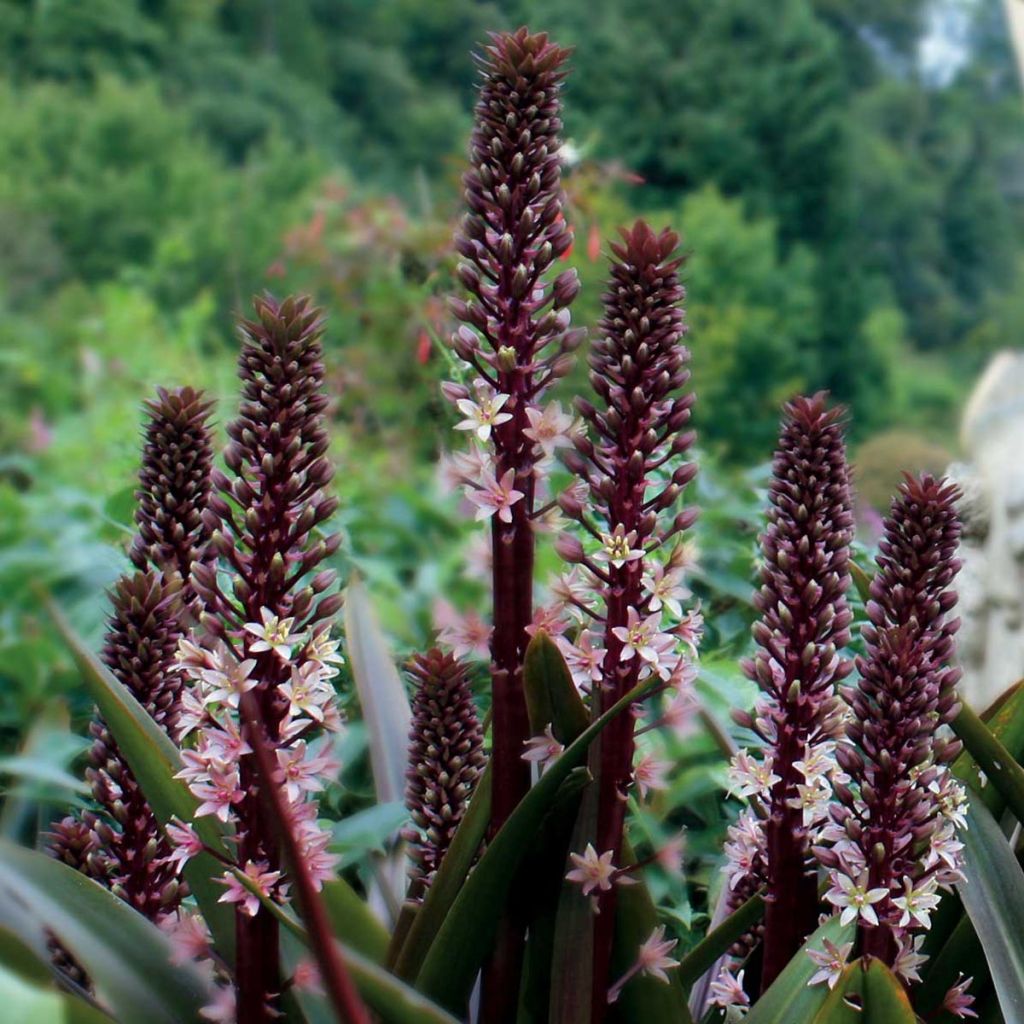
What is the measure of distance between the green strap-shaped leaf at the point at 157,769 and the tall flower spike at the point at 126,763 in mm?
71

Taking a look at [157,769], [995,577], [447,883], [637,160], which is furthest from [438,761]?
[637,160]

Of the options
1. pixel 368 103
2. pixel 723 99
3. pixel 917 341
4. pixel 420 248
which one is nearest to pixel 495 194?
pixel 420 248

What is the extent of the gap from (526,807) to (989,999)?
0.52 metres

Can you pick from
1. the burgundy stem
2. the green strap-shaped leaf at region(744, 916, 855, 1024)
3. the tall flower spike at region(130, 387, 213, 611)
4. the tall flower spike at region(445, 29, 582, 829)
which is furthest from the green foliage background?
the burgundy stem

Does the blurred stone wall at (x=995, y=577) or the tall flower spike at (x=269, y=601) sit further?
the blurred stone wall at (x=995, y=577)

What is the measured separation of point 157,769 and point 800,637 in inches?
20.6

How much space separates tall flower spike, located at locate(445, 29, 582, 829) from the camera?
100cm

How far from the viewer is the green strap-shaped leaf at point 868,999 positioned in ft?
3.14

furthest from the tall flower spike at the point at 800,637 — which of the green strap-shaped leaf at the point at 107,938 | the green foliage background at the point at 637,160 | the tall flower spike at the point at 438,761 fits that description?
the green foliage background at the point at 637,160

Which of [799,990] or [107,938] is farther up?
[107,938]

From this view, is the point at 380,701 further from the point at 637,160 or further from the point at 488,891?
the point at 637,160

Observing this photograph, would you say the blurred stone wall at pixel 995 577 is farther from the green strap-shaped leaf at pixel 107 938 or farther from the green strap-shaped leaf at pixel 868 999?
the green strap-shaped leaf at pixel 107 938

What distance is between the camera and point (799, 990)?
104 centimetres

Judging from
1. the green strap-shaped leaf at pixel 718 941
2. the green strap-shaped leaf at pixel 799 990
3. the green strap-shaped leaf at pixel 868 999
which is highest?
the green strap-shaped leaf at pixel 718 941
